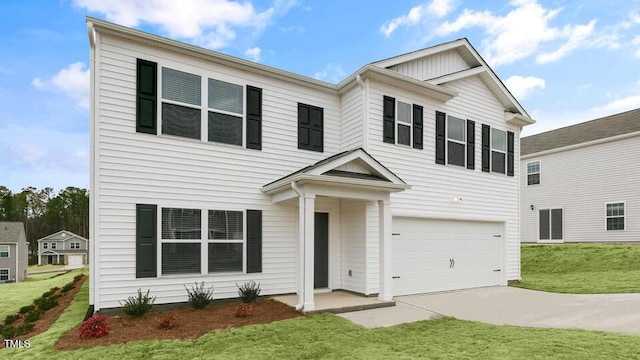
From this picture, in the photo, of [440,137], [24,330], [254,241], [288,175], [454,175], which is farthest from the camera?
[454,175]

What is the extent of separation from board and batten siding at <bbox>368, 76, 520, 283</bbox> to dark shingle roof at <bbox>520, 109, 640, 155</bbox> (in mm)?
8244

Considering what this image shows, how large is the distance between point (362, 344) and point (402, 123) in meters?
6.32

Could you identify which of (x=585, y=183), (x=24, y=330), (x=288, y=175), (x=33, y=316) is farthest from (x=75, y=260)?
(x=585, y=183)

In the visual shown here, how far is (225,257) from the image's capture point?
841 centimetres

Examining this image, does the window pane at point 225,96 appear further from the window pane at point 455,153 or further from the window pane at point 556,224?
the window pane at point 556,224

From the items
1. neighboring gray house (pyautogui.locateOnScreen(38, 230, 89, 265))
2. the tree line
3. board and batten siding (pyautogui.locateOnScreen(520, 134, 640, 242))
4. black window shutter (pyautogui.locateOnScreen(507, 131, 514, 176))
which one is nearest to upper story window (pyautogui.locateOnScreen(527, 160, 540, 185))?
board and batten siding (pyautogui.locateOnScreen(520, 134, 640, 242))

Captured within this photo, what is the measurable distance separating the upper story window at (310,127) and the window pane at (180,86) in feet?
8.75

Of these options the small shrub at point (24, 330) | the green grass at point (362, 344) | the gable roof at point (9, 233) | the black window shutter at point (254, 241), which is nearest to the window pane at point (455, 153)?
the green grass at point (362, 344)

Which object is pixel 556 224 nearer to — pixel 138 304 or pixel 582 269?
pixel 582 269

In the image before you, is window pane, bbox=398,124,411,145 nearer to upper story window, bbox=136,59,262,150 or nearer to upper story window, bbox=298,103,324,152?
upper story window, bbox=298,103,324,152

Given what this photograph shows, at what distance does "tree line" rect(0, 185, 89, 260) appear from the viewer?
53.9 metres

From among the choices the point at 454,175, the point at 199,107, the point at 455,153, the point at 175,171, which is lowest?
the point at 175,171

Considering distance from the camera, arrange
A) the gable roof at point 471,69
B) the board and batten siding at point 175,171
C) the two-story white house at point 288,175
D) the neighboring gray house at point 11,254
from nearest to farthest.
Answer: the board and batten siding at point 175,171 < the two-story white house at point 288,175 < the gable roof at point 471,69 < the neighboring gray house at point 11,254

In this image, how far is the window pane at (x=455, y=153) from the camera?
11.1m
